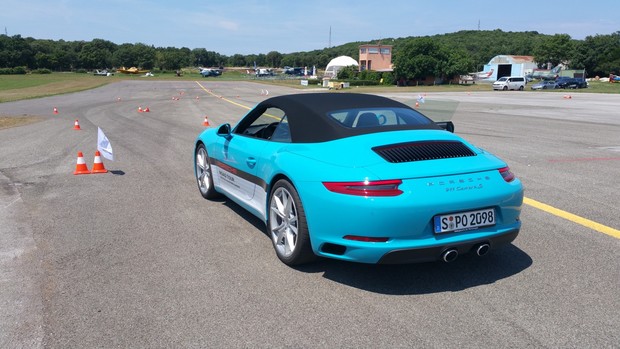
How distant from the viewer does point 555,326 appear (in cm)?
320

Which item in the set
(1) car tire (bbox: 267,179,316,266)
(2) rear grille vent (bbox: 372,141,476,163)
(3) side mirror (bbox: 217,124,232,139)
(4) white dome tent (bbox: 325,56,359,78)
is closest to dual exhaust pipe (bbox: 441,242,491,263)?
(2) rear grille vent (bbox: 372,141,476,163)

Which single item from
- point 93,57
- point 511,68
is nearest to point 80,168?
point 511,68

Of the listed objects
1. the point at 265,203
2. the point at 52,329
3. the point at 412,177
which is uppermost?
the point at 412,177

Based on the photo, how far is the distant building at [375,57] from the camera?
112 meters

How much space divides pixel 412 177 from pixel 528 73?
109 metres

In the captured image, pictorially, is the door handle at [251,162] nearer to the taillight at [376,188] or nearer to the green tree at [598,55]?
the taillight at [376,188]

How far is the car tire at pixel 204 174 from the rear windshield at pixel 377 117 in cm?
242

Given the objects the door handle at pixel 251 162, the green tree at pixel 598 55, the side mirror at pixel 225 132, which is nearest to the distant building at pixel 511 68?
the green tree at pixel 598 55

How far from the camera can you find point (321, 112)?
4602 millimetres

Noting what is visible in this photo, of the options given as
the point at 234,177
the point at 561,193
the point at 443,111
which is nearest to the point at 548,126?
the point at 443,111

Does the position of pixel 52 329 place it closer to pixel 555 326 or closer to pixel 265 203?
pixel 265 203

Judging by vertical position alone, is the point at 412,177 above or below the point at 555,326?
above

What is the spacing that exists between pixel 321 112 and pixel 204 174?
2.76m

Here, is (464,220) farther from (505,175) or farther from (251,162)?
(251,162)
